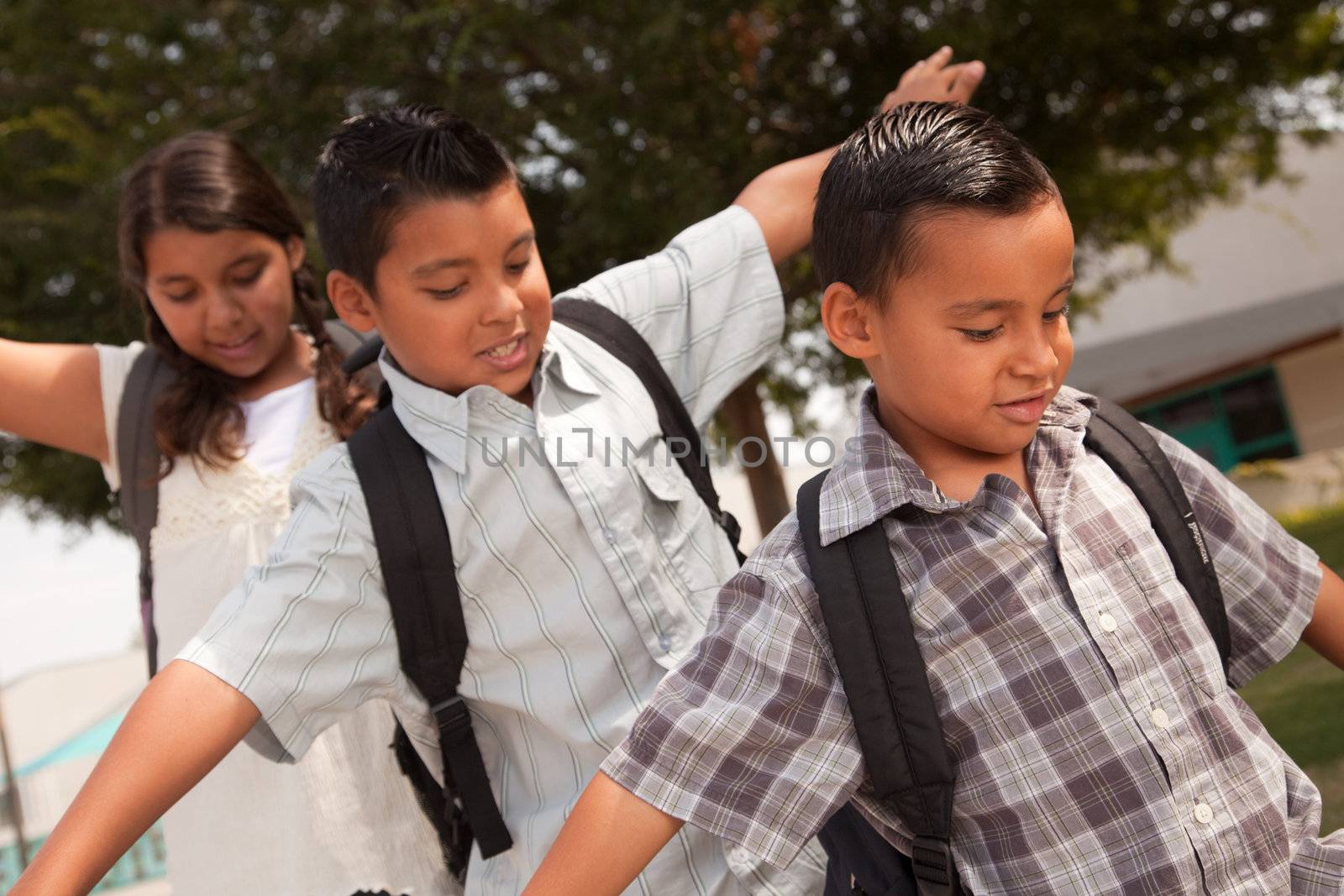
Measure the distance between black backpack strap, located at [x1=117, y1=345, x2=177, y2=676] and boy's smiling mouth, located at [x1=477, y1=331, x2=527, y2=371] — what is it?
862 mm

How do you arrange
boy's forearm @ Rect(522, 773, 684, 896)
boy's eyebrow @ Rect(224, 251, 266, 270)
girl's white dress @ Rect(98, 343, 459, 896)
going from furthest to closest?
boy's eyebrow @ Rect(224, 251, 266, 270) < girl's white dress @ Rect(98, 343, 459, 896) < boy's forearm @ Rect(522, 773, 684, 896)

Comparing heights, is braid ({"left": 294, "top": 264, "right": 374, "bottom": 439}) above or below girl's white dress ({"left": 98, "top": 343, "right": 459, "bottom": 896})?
above

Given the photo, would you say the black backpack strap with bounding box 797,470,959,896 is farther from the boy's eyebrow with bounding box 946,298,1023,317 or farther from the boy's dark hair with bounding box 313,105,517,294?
the boy's dark hair with bounding box 313,105,517,294

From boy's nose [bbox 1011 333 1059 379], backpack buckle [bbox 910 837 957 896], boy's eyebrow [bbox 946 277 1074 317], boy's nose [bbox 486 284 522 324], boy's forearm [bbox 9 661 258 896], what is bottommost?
backpack buckle [bbox 910 837 957 896]

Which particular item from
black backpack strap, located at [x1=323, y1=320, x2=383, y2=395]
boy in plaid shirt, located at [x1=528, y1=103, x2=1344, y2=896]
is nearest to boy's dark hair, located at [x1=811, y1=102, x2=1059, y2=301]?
boy in plaid shirt, located at [x1=528, y1=103, x2=1344, y2=896]

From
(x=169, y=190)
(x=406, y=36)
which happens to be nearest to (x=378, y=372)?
(x=169, y=190)

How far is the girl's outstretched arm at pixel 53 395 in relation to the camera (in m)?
2.59

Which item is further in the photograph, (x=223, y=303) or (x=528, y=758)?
(x=223, y=303)

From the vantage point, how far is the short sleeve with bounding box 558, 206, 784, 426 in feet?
8.00

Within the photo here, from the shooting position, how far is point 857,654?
5.27 ft

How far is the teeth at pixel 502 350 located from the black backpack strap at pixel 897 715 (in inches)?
29.8

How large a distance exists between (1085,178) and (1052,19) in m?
1.32

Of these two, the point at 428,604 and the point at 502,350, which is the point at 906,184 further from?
the point at 428,604

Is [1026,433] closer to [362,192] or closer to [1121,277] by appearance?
[362,192]
